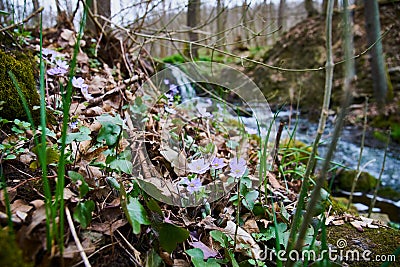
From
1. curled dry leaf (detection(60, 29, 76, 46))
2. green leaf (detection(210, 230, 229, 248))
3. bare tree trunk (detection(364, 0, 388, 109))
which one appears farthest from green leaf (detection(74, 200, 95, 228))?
bare tree trunk (detection(364, 0, 388, 109))

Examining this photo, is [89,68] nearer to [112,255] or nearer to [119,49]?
[119,49]

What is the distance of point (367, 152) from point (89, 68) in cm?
439

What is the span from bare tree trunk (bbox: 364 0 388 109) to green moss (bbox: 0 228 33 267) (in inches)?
258

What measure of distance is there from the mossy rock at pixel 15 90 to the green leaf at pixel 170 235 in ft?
2.25

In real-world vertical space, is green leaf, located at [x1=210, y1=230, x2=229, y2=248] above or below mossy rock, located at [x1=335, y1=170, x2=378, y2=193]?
above

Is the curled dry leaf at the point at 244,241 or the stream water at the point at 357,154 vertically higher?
the curled dry leaf at the point at 244,241

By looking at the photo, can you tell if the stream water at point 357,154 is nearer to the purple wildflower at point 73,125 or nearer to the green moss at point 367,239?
the purple wildflower at point 73,125

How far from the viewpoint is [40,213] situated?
68 cm

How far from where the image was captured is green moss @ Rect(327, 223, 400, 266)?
1.00 meters

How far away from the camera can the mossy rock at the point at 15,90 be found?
1.11 meters

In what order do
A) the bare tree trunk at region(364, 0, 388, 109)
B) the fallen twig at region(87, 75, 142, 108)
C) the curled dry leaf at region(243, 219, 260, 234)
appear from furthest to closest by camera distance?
the bare tree trunk at region(364, 0, 388, 109) < the fallen twig at region(87, 75, 142, 108) < the curled dry leaf at region(243, 219, 260, 234)

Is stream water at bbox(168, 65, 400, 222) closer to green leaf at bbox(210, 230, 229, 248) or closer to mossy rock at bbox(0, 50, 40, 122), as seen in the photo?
mossy rock at bbox(0, 50, 40, 122)

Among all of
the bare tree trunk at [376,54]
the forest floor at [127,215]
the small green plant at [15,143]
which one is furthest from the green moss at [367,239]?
the bare tree trunk at [376,54]

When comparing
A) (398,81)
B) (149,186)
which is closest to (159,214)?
(149,186)
